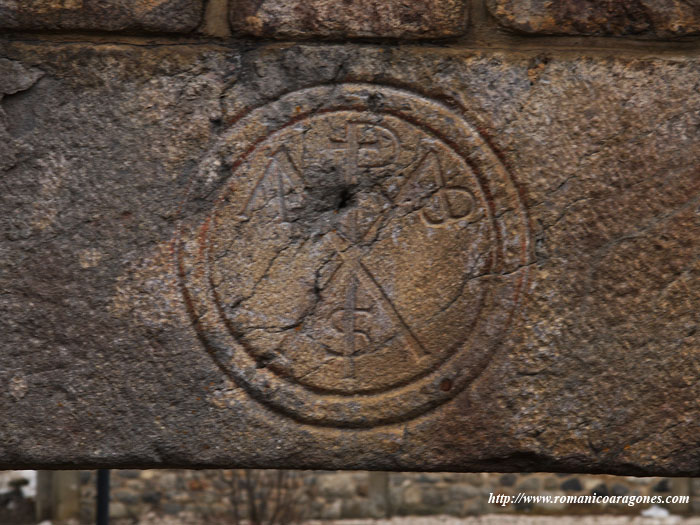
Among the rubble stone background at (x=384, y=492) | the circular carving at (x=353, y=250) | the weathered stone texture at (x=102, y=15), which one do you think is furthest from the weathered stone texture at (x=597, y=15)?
the rubble stone background at (x=384, y=492)

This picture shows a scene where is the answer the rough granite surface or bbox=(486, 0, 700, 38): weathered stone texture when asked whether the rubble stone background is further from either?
bbox=(486, 0, 700, 38): weathered stone texture

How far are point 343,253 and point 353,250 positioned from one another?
0.07 feet

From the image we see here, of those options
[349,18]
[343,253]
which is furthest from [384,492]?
[349,18]

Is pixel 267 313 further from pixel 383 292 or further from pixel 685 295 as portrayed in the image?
pixel 685 295

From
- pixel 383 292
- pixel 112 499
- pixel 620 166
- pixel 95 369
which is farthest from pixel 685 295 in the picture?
pixel 112 499

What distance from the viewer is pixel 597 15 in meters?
1.90

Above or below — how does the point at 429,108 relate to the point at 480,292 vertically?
above

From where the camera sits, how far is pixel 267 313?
76.4 inches

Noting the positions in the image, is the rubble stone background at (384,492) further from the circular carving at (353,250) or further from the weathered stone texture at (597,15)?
the weathered stone texture at (597,15)

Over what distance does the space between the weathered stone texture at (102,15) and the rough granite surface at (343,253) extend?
0.04 m

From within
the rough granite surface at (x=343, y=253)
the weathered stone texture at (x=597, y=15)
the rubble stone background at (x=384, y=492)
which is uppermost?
the weathered stone texture at (x=597, y=15)

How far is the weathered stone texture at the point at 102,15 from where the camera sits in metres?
1.88

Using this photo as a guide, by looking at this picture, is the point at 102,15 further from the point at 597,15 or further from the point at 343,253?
the point at 597,15

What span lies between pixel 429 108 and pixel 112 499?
15.7ft
